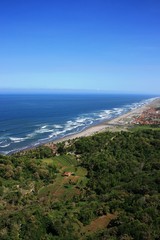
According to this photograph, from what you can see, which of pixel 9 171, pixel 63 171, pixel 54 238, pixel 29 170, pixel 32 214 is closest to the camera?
pixel 54 238

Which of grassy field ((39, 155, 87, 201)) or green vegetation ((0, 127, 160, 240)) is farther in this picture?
grassy field ((39, 155, 87, 201))

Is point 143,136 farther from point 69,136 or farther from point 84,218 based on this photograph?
point 84,218

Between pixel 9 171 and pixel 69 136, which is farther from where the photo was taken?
pixel 69 136

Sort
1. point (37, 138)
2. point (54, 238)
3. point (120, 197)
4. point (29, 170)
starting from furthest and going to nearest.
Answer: point (37, 138)
point (29, 170)
point (120, 197)
point (54, 238)

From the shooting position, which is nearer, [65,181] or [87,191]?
[87,191]

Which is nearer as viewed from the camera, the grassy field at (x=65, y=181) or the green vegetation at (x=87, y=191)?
the green vegetation at (x=87, y=191)

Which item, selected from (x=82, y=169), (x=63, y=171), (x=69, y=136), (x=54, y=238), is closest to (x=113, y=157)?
(x=82, y=169)

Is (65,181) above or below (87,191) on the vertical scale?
above
